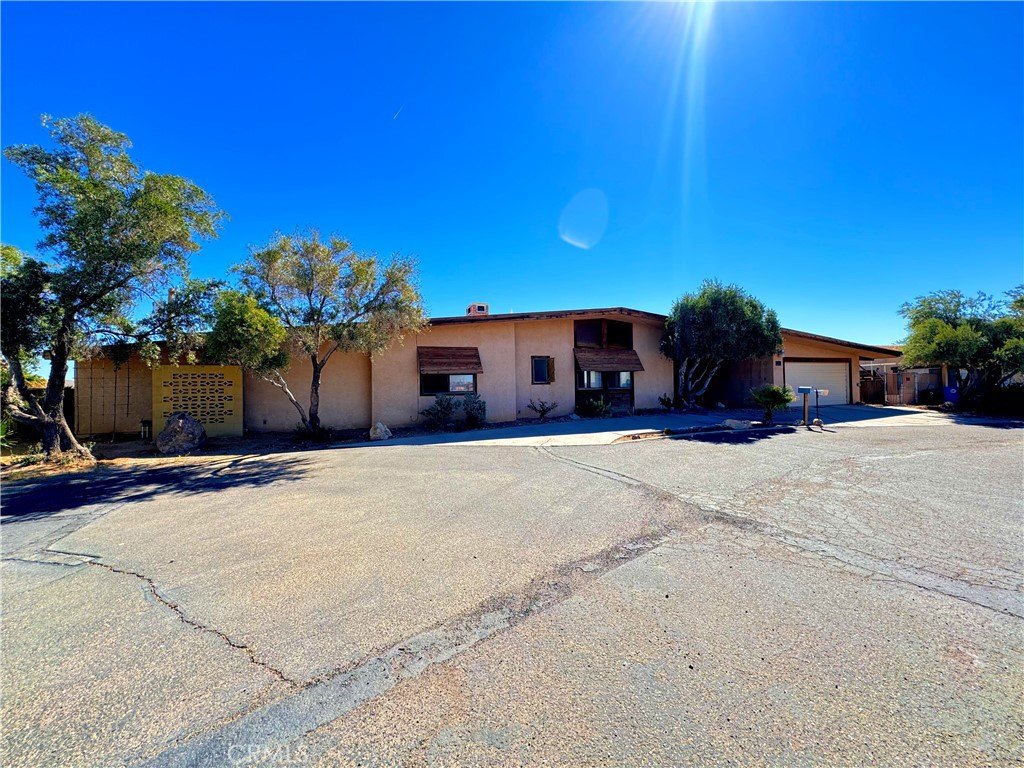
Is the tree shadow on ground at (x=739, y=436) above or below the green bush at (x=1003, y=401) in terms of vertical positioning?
below

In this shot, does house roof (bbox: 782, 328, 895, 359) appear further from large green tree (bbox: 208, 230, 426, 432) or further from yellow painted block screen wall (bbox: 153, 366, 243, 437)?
yellow painted block screen wall (bbox: 153, 366, 243, 437)

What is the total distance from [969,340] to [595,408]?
14666 mm

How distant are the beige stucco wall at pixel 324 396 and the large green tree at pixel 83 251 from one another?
429 centimetres

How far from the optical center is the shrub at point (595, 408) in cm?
1624

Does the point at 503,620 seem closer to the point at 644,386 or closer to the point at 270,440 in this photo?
the point at 270,440

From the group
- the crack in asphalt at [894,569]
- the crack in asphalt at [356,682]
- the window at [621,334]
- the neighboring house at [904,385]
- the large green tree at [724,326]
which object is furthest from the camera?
the neighboring house at [904,385]

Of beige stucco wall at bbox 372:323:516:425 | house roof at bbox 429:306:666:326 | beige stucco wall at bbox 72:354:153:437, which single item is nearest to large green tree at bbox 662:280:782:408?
house roof at bbox 429:306:666:326

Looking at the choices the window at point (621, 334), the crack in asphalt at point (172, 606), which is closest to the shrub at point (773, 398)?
Result: the window at point (621, 334)

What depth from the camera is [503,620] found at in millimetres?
2873

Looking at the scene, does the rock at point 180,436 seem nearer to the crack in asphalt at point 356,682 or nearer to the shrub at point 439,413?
the shrub at point 439,413

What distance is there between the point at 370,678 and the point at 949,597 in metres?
4.01

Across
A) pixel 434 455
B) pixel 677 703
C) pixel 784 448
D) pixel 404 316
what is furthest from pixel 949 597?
pixel 404 316

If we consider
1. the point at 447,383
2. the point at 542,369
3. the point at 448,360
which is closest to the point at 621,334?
the point at 542,369

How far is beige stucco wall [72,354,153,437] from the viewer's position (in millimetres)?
13117
